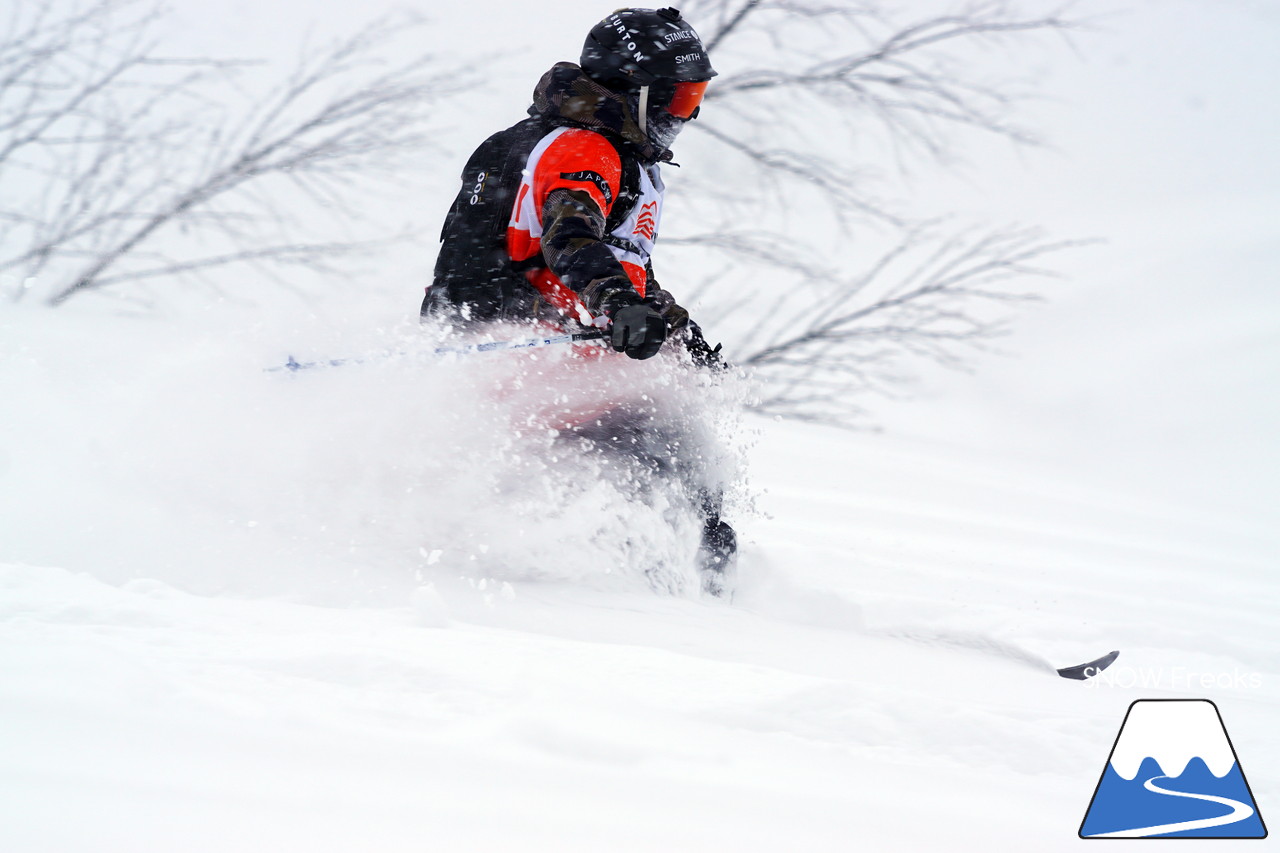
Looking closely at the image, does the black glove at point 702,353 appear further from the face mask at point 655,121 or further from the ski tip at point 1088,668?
the ski tip at point 1088,668

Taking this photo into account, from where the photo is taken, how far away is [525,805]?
3.59 feet

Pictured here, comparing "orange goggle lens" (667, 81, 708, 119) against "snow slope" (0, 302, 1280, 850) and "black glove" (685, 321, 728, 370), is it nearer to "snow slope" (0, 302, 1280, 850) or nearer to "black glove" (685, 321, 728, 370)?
"black glove" (685, 321, 728, 370)

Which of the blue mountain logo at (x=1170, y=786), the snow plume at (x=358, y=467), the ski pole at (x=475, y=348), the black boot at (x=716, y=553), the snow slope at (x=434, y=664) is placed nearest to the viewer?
the snow slope at (x=434, y=664)

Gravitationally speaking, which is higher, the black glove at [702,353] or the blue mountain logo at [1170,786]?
the black glove at [702,353]

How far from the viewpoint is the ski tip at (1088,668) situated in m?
→ 2.45

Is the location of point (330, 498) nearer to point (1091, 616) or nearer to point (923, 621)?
point (923, 621)

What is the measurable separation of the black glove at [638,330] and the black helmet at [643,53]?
840mm

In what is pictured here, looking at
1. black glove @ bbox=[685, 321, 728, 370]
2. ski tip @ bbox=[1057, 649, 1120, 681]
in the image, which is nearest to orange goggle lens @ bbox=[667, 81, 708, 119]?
black glove @ bbox=[685, 321, 728, 370]

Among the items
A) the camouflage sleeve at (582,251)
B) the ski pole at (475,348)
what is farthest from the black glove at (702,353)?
the camouflage sleeve at (582,251)

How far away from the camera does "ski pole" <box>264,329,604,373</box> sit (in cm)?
261

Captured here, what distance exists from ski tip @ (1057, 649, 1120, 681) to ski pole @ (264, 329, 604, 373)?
5.13 feet

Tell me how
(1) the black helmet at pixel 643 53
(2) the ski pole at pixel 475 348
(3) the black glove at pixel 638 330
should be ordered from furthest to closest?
(1) the black helmet at pixel 643 53, (2) the ski pole at pixel 475 348, (3) the black glove at pixel 638 330

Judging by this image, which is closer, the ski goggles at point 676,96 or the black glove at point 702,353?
the ski goggles at point 676,96

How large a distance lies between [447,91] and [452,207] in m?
1.83
